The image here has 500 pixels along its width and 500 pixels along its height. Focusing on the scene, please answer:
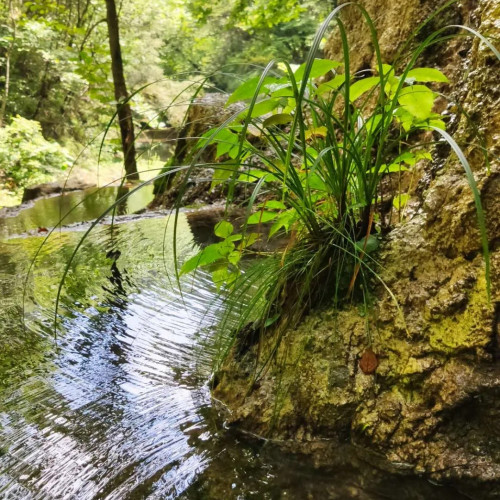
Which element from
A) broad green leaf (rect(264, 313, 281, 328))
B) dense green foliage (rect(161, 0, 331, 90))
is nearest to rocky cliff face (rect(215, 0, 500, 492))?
broad green leaf (rect(264, 313, 281, 328))

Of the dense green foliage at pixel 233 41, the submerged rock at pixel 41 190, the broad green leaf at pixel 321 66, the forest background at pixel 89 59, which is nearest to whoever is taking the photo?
the broad green leaf at pixel 321 66

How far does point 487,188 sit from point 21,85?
13.9 m

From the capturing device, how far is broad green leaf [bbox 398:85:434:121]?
0.89 meters

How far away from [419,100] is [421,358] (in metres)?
0.59

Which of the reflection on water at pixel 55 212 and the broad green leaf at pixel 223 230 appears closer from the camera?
the broad green leaf at pixel 223 230

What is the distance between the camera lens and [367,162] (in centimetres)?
102

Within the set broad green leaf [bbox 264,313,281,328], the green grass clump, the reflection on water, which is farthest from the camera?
the reflection on water

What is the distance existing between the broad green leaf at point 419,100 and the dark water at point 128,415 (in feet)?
2.09

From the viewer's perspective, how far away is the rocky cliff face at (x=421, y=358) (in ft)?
2.68

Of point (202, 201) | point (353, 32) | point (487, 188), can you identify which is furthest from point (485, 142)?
point (202, 201)

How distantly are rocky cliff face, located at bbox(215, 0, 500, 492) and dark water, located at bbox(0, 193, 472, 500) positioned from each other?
0.07m

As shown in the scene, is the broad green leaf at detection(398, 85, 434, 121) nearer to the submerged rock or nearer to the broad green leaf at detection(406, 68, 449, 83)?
the broad green leaf at detection(406, 68, 449, 83)

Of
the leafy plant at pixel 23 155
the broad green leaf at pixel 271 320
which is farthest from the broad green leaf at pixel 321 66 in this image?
the leafy plant at pixel 23 155

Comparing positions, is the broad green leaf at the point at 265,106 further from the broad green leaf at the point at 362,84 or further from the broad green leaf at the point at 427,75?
the broad green leaf at the point at 427,75
